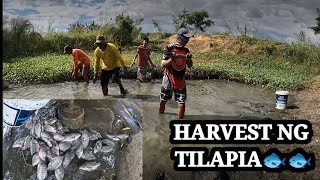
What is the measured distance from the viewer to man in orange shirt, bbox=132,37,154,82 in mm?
9625

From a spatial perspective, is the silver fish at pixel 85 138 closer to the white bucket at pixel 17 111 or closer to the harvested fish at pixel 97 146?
the harvested fish at pixel 97 146

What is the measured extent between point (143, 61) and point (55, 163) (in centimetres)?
527

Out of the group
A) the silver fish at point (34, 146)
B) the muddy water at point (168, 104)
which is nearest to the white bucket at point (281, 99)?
the muddy water at point (168, 104)

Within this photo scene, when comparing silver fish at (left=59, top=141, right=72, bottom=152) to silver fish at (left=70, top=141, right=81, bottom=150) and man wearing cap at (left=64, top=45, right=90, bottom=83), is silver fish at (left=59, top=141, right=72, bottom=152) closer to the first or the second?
silver fish at (left=70, top=141, right=81, bottom=150)

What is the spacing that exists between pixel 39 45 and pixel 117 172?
34.9ft

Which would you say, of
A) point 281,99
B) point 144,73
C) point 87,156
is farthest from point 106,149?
point 144,73

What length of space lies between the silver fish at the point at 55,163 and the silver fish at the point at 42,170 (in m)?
0.05

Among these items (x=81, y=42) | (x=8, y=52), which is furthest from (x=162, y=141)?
(x=81, y=42)

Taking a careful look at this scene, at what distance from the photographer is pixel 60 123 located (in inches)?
193

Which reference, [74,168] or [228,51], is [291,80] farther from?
[74,168]

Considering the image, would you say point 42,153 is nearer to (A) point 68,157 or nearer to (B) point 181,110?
(A) point 68,157

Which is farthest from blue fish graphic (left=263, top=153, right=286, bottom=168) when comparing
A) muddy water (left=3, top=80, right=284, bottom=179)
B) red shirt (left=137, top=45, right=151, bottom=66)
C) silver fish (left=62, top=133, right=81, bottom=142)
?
red shirt (left=137, top=45, right=151, bottom=66)

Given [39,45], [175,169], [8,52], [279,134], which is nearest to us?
[175,169]

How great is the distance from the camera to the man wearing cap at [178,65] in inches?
251
